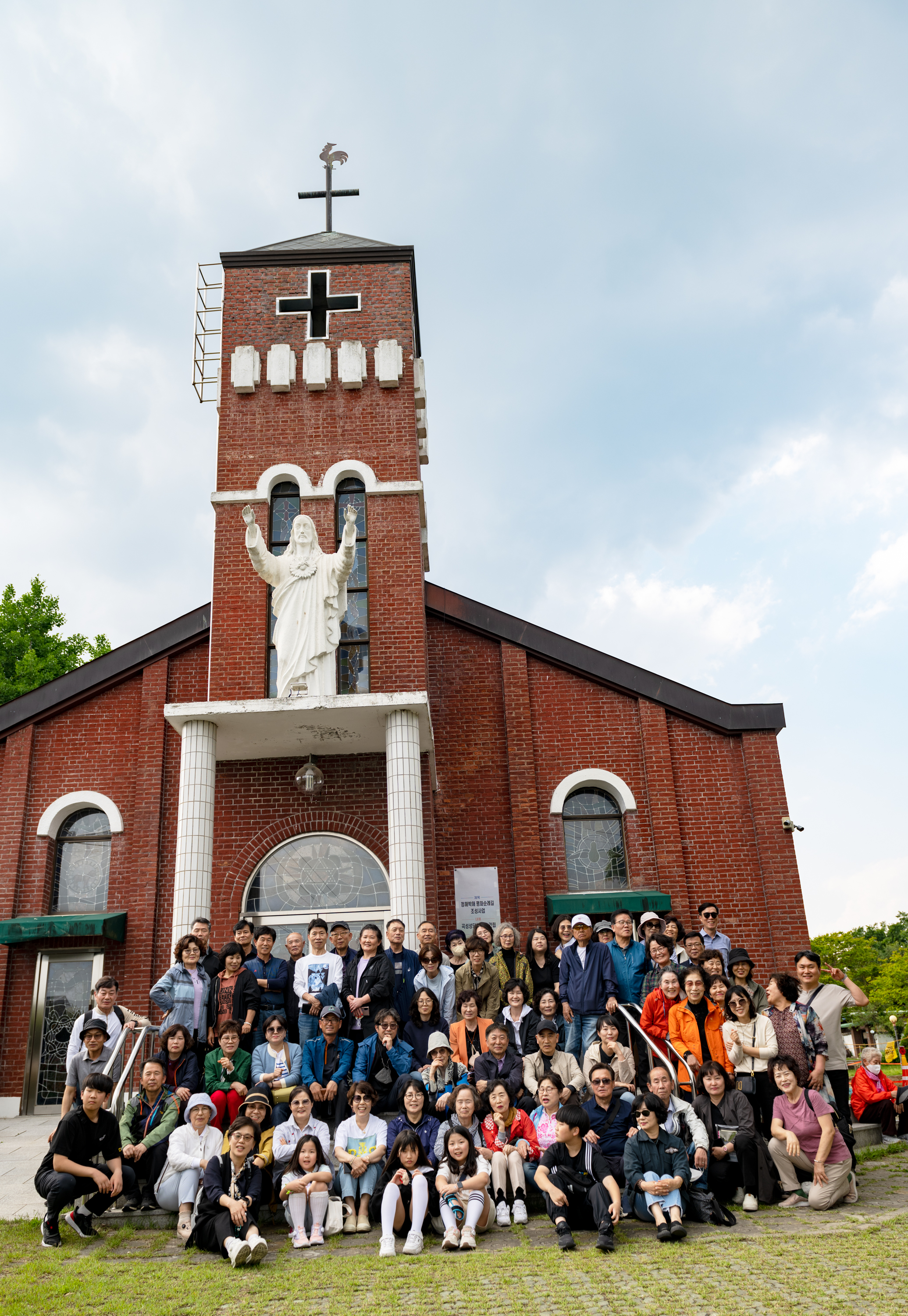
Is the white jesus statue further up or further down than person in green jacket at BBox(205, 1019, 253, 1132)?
further up

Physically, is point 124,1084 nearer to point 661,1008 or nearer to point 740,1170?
point 661,1008

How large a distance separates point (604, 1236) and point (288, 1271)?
197 centimetres

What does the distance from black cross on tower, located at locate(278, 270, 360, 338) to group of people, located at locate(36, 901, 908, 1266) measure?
990cm

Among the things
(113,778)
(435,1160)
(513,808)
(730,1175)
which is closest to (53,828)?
(113,778)

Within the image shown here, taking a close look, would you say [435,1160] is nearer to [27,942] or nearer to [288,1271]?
[288,1271]

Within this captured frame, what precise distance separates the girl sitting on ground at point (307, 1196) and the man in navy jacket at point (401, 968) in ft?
6.37

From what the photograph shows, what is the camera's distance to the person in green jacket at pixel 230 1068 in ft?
26.8

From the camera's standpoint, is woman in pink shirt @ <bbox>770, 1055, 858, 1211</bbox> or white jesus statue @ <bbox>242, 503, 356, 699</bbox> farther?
white jesus statue @ <bbox>242, 503, 356, 699</bbox>

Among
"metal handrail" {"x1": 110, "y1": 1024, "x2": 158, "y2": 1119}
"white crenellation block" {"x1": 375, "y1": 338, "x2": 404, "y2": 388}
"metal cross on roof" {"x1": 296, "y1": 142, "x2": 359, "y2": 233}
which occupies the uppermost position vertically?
"metal cross on roof" {"x1": 296, "y1": 142, "x2": 359, "y2": 233}

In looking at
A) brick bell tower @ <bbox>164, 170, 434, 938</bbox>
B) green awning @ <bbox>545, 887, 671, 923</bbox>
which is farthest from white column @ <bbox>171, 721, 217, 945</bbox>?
green awning @ <bbox>545, 887, 671, 923</bbox>

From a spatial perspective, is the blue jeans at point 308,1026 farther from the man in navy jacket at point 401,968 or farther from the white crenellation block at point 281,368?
the white crenellation block at point 281,368

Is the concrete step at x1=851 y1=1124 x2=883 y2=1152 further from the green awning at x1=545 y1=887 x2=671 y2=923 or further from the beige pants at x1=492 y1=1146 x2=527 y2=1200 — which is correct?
the beige pants at x1=492 y1=1146 x2=527 y2=1200

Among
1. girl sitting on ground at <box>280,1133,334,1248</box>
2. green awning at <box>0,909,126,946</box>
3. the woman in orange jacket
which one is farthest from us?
green awning at <box>0,909,126,946</box>

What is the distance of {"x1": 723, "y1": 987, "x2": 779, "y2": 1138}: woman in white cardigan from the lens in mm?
8227
